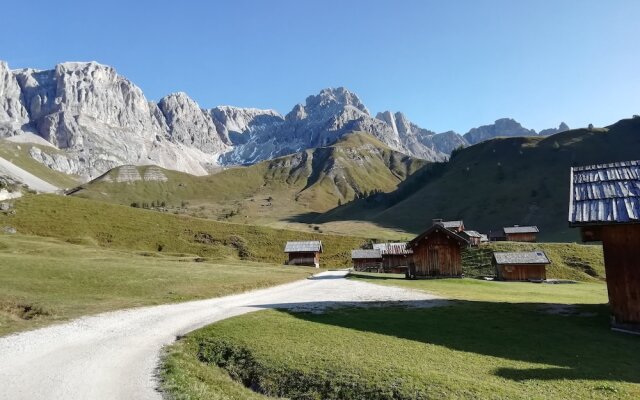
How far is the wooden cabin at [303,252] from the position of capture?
335 ft

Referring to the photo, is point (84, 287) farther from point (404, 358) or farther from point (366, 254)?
point (366, 254)

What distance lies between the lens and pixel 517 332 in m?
21.9

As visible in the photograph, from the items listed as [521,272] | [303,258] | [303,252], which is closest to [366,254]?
[303,252]

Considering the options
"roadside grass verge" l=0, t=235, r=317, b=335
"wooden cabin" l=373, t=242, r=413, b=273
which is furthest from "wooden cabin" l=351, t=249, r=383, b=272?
"roadside grass verge" l=0, t=235, r=317, b=335

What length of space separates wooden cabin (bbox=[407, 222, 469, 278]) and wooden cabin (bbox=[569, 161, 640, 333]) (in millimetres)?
38794

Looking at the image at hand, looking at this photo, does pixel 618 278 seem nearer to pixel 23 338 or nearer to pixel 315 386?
pixel 315 386

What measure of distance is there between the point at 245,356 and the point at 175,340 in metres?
5.09

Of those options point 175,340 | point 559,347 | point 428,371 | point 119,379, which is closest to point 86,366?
point 119,379

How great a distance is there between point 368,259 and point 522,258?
34.0 m

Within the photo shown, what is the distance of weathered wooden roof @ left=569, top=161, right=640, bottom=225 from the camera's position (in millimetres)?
22281

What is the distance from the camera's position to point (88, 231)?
10394cm

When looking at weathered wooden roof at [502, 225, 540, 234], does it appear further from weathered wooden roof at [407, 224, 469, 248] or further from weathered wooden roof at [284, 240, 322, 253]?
weathered wooden roof at [407, 224, 469, 248]

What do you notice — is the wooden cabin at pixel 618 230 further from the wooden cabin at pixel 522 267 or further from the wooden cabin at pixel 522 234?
the wooden cabin at pixel 522 234

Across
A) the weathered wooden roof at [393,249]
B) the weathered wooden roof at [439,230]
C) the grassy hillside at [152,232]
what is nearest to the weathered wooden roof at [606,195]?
the weathered wooden roof at [439,230]
